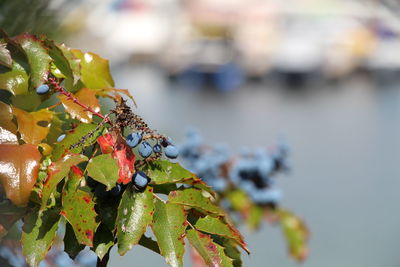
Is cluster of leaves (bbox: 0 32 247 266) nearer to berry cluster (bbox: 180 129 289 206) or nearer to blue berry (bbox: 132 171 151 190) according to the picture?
blue berry (bbox: 132 171 151 190)

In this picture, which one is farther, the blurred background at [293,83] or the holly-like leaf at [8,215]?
the blurred background at [293,83]

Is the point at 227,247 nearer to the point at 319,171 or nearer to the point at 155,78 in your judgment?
the point at 319,171

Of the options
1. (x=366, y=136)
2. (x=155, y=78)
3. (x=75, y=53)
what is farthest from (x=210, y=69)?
(x=75, y=53)

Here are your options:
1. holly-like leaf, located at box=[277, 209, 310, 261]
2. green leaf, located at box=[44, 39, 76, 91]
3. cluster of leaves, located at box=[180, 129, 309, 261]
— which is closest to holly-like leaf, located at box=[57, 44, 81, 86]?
green leaf, located at box=[44, 39, 76, 91]

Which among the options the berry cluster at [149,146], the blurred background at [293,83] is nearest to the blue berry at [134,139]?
the berry cluster at [149,146]

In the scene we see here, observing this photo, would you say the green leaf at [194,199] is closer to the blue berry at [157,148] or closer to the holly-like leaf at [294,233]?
the blue berry at [157,148]

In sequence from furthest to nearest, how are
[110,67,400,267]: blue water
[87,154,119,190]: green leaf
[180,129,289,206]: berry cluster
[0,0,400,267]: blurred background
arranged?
[0,0,400,267]: blurred background
[110,67,400,267]: blue water
[180,129,289,206]: berry cluster
[87,154,119,190]: green leaf

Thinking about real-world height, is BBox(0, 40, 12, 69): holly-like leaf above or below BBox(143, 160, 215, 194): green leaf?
above

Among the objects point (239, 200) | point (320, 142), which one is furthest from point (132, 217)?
point (320, 142)
